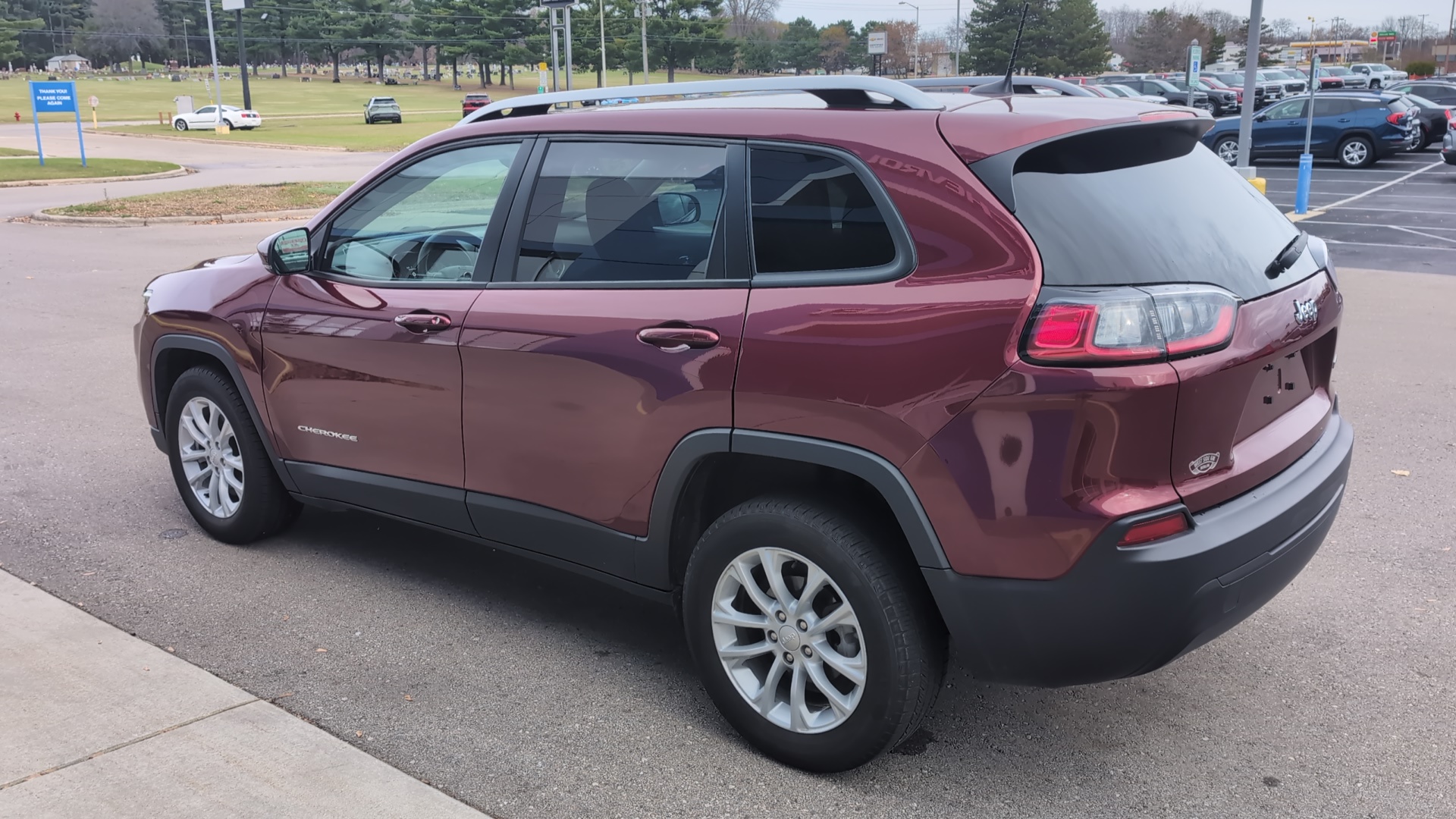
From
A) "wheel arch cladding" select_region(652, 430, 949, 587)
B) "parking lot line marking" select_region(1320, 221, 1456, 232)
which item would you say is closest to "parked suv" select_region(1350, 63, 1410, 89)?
"parking lot line marking" select_region(1320, 221, 1456, 232)

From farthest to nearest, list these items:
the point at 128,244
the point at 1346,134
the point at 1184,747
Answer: the point at 1346,134, the point at 128,244, the point at 1184,747

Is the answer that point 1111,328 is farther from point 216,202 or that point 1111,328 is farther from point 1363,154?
point 1363,154

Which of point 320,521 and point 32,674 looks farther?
point 320,521

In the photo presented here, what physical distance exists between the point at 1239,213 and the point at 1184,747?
1.51 metres

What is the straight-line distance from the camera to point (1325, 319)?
3.29 m

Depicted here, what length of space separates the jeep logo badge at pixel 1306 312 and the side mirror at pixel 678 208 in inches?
64.7

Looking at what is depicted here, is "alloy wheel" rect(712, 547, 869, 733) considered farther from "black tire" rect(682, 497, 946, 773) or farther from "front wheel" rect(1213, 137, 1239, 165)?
"front wheel" rect(1213, 137, 1239, 165)

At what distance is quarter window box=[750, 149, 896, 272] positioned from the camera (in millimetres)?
2967

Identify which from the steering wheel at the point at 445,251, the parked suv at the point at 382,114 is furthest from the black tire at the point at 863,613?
the parked suv at the point at 382,114

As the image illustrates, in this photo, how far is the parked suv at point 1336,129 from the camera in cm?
2677

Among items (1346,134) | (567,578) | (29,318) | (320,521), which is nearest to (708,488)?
(567,578)

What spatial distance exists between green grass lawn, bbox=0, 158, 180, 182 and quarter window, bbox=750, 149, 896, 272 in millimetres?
27493

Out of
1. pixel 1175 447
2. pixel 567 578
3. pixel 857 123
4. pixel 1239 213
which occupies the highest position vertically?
pixel 857 123

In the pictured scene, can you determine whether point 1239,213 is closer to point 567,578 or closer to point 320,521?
point 567,578
